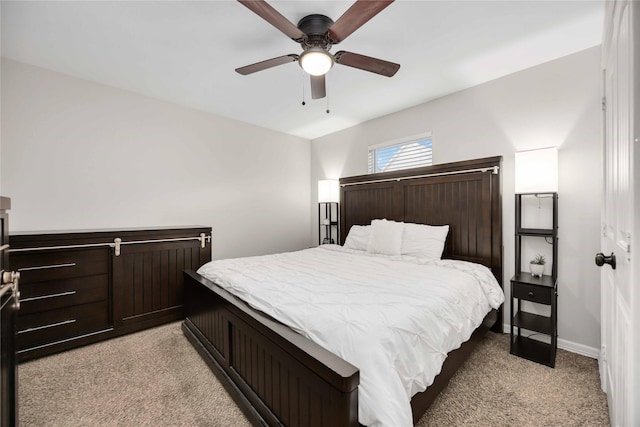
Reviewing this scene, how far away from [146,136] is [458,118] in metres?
3.78

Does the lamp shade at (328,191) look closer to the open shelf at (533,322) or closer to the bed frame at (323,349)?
the bed frame at (323,349)

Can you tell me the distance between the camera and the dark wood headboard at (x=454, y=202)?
280 cm

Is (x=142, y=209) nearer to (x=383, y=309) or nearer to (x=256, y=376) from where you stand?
(x=256, y=376)

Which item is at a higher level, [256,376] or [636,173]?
[636,173]

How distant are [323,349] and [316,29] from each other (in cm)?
210

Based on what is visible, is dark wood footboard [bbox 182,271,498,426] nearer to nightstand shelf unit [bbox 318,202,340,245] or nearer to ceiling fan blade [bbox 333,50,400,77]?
ceiling fan blade [bbox 333,50,400,77]

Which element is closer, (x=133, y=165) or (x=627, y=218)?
(x=627, y=218)

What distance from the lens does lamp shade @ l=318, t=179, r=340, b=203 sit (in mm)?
4344

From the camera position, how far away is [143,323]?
9.32ft

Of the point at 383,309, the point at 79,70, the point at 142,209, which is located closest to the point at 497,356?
the point at 383,309

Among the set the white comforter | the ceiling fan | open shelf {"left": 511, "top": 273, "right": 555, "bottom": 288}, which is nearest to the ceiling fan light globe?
the ceiling fan

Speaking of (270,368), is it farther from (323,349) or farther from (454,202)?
(454,202)

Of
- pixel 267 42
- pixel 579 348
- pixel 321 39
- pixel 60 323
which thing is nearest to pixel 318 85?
pixel 321 39

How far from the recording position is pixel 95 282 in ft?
8.52
